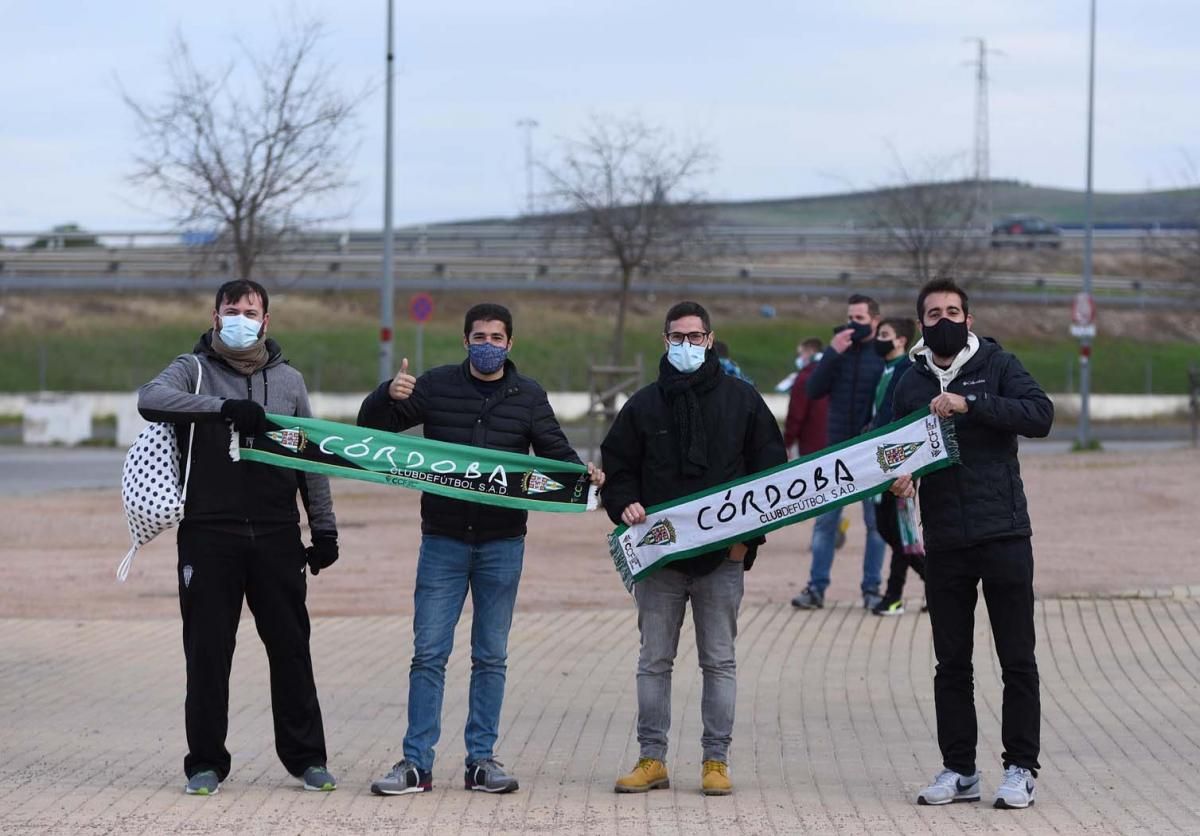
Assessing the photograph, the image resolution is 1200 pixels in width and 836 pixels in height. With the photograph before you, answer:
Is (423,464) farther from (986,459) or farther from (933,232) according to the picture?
(933,232)

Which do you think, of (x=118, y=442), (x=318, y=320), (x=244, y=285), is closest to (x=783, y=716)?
(x=244, y=285)

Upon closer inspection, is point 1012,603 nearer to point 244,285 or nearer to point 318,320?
point 244,285

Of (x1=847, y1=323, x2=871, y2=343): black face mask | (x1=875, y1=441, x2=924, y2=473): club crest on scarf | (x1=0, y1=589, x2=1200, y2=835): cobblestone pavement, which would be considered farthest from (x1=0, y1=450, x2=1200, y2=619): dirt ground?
(x1=875, y1=441, x2=924, y2=473): club crest on scarf

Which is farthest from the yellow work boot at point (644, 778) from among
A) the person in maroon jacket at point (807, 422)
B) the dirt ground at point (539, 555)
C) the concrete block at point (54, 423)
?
the concrete block at point (54, 423)

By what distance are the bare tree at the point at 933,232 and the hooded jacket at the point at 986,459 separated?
98.7 feet

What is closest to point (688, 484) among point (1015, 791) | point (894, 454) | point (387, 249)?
point (894, 454)

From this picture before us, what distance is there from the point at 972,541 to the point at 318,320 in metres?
43.0

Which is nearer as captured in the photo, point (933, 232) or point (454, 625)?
point (454, 625)

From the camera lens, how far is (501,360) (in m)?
7.18

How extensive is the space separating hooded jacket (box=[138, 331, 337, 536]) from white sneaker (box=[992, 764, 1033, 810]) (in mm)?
2901

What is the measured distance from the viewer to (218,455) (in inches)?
277

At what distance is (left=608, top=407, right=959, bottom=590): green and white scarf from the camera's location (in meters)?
7.18

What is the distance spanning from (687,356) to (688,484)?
0.55 meters

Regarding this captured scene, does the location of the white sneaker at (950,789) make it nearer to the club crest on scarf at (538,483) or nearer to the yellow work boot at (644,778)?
the yellow work boot at (644,778)
